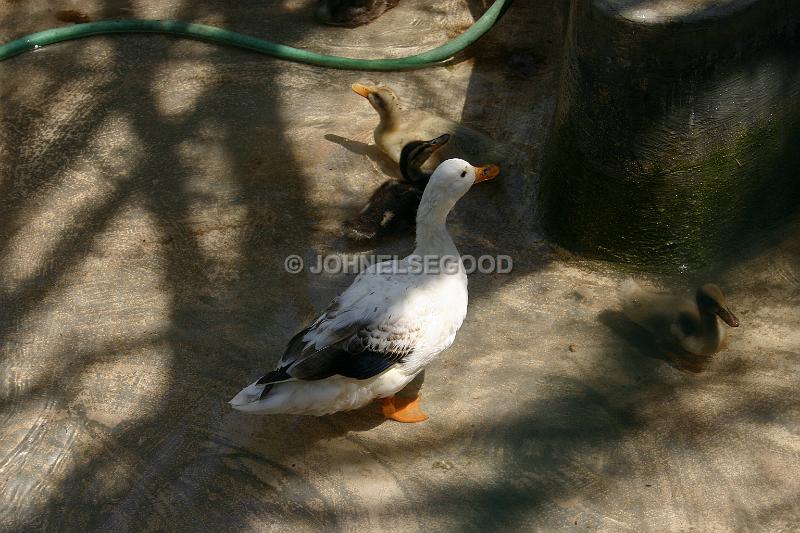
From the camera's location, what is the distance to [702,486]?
3658 mm

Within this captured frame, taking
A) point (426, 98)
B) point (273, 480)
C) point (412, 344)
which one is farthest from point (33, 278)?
point (426, 98)

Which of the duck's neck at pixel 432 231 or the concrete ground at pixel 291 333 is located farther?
the duck's neck at pixel 432 231

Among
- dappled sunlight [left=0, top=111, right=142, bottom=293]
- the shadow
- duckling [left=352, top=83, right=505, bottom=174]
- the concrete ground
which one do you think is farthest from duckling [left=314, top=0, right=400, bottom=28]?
dappled sunlight [left=0, top=111, right=142, bottom=293]

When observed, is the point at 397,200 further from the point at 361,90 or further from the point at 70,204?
the point at 70,204

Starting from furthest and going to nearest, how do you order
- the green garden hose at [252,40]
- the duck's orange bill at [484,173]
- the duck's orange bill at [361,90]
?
the green garden hose at [252,40], the duck's orange bill at [361,90], the duck's orange bill at [484,173]

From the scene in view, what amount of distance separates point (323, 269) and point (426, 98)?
189 centimetres

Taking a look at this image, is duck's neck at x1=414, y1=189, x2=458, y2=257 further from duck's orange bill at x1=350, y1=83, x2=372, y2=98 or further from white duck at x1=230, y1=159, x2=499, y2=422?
duck's orange bill at x1=350, y1=83, x2=372, y2=98

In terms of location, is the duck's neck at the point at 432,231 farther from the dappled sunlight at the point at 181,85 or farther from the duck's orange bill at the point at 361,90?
the dappled sunlight at the point at 181,85

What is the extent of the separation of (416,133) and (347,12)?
173cm

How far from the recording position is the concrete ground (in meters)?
3.70

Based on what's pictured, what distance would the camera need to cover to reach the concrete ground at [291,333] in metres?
3.70

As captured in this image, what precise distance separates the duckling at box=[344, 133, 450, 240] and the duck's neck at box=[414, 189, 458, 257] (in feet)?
2.80

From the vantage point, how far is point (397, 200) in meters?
5.13

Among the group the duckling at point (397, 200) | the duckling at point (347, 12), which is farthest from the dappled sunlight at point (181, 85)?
the duckling at point (397, 200)
